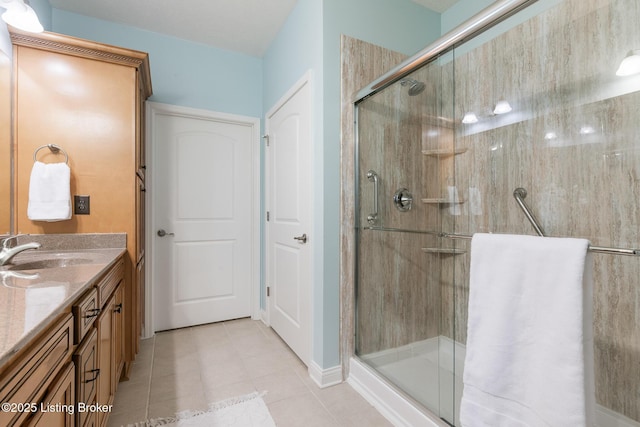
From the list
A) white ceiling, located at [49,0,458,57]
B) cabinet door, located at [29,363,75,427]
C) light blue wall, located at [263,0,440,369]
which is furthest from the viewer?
white ceiling, located at [49,0,458,57]

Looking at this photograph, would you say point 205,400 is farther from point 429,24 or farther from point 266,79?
point 429,24

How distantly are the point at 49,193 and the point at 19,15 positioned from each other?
2.92 ft

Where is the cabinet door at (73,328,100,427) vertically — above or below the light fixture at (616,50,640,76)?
below

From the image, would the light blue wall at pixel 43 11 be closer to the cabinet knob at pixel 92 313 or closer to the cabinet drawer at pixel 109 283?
the cabinet drawer at pixel 109 283

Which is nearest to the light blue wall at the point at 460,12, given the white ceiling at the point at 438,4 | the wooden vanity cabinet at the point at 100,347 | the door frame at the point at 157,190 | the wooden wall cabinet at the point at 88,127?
the white ceiling at the point at 438,4

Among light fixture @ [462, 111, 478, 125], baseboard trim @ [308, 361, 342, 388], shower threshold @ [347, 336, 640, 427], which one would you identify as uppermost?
light fixture @ [462, 111, 478, 125]

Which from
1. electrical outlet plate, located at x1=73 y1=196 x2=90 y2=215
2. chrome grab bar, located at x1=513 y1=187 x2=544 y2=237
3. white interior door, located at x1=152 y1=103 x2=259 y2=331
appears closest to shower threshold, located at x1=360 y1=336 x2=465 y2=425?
chrome grab bar, located at x1=513 y1=187 x2=544 y2=237

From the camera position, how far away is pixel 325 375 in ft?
A: 6.18

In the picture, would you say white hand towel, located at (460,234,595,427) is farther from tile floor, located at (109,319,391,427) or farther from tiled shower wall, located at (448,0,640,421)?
tile floor, located at (109,319,391,427)

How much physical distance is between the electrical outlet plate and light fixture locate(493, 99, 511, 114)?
8.59 ft

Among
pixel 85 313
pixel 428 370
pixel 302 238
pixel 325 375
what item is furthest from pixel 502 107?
pixel 85 313

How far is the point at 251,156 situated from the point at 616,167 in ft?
8.75

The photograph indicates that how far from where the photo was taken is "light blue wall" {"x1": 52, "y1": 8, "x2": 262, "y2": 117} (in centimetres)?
245

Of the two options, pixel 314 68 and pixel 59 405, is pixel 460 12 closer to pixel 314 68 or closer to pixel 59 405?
pixel 314 68
